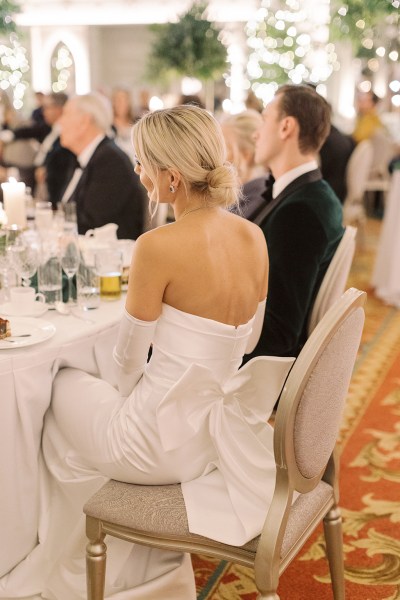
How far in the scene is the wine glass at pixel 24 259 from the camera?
7.63ft

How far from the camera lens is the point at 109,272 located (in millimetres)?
2436

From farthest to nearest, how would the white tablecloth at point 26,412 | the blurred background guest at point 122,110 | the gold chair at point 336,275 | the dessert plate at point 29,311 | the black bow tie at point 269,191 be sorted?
the blurred background guest at point 122,110 < the black bow tie at point 269,191 < the gold chair at point 336,275 < the dessert plate at point 29,311 < the white tablecloth at point 26,412

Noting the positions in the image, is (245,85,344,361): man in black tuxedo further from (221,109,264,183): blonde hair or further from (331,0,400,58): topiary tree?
(331,0,400,58): topiary tree

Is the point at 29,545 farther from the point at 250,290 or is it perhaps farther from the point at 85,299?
the point at 250,290

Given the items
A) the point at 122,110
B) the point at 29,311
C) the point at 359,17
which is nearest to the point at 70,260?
the point at 29,311

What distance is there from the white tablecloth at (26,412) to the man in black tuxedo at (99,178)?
72.6 inches

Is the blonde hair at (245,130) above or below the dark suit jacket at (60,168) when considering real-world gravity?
above

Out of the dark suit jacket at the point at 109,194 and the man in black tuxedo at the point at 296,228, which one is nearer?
the man in black tuxedo at the point at 296,228

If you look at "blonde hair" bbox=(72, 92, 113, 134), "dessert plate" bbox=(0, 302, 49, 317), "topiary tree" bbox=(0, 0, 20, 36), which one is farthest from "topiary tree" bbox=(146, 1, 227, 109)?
"dessert plate" bbox=(0, 302, 49, 317)

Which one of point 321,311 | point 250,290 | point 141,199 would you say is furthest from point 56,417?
point 141,199

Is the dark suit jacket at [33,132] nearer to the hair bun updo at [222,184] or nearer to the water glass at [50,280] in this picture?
the water glass at [50,280]

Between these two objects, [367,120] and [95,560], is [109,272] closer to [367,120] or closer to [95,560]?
[95,560]

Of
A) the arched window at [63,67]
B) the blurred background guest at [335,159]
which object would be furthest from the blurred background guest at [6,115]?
the arched window at [63,67]

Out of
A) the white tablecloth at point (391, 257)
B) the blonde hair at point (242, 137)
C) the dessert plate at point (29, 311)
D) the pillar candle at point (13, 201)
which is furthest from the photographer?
the white tablecloth at point (391, 257)
